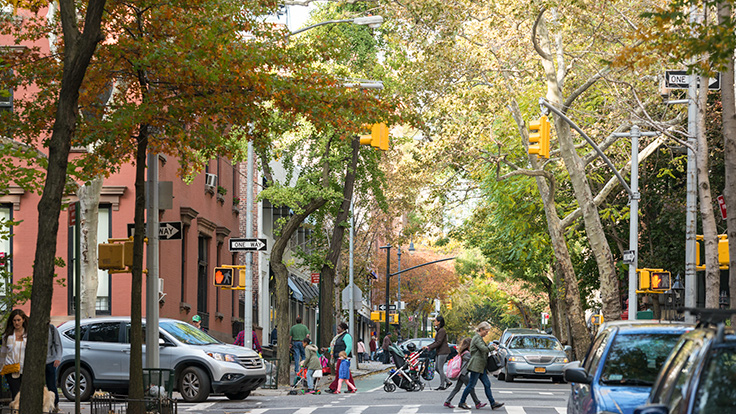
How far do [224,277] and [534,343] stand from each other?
11005mm

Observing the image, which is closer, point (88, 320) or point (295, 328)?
point (88, 320)

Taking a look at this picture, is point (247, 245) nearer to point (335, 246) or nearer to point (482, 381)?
point (482, 381)

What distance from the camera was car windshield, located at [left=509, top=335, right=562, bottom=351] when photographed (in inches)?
1216

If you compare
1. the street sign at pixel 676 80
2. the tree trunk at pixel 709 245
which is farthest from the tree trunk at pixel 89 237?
the tree trunk at pixel 709 245

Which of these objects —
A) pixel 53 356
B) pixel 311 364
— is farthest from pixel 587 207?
pixel 53 356

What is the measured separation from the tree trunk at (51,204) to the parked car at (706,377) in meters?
6.29

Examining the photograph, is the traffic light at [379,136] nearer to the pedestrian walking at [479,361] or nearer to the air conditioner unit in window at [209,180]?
→ the pedestrian walking at [479,361]

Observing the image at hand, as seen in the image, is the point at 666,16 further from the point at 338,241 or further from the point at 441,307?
the point at 441,307

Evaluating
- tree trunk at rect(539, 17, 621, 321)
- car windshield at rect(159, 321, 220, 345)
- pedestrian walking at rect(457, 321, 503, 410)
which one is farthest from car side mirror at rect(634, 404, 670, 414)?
tree trunk at rect(539, 17, 621, 321)

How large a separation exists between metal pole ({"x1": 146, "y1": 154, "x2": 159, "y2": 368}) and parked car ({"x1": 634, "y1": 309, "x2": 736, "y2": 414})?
31.6ft

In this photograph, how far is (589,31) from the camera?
2664cm

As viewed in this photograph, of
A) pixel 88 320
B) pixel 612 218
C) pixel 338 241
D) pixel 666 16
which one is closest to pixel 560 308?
pixel 612 218

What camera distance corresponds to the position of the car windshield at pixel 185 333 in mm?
20675

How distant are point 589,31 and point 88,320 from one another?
1468cm
